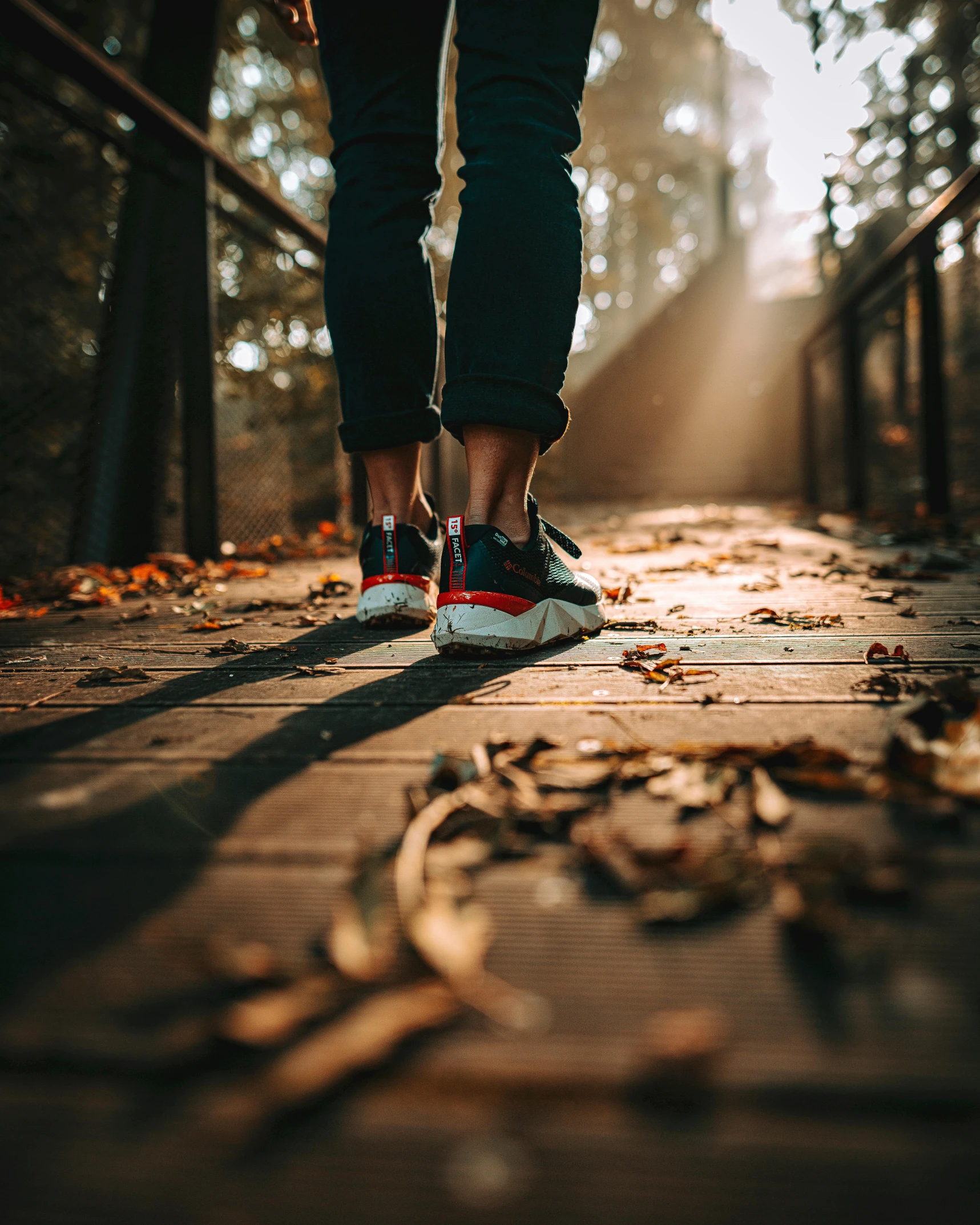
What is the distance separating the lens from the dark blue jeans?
4.36 feet

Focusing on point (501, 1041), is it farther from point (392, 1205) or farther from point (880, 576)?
point (880, 576)

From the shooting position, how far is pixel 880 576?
228 cm

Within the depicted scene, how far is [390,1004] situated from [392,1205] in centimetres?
11

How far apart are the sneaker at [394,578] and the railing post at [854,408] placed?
4.57 meters

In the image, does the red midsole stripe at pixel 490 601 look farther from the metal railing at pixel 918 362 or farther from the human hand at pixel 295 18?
the metal railing at pixel 918 362

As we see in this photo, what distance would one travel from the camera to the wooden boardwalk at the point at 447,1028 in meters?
0.31

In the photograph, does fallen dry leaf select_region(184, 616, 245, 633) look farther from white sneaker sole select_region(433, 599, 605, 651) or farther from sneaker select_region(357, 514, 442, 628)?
white sneaker sole select_region(433, 599, 605, 651)

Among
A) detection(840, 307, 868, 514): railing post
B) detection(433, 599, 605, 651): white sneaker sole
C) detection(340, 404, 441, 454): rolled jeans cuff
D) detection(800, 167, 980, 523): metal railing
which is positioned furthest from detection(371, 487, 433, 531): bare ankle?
detection(840, 307, 868, 514): railing post

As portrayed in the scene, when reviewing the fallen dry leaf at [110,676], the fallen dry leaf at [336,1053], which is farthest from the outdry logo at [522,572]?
the fallen dry leaf at [336,1053]

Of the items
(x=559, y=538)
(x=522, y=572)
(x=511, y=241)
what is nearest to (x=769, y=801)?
(x=522, y=572)

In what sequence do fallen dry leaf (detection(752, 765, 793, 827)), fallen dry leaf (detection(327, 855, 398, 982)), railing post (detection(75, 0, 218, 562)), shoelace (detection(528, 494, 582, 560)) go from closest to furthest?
fallen dry leaf (detection(327, 855, 398, 982)), fallen dry leaf (detection(752, 765, 793, 827)), shoelace (detection(528, 494, 582, 560)), railing post (detection(75, 0, 218, 562))

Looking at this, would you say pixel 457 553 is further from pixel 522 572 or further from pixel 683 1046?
pixel 683 1046

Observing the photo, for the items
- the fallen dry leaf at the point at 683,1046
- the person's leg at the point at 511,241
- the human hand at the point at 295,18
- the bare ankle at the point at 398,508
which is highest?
the human hand at the point at 295,18

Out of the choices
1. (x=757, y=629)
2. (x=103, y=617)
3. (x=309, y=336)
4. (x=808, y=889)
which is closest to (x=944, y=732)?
(x=808, y=889)
